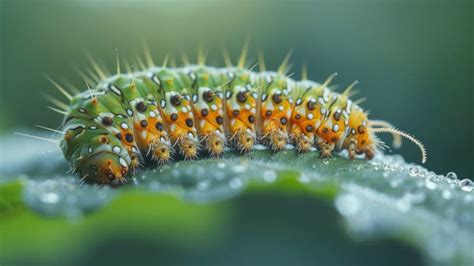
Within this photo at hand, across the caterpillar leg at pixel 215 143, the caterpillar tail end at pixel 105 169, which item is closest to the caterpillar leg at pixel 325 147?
the caterpillar leg at pixel 215 143

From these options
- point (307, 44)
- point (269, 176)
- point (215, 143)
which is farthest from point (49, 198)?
point (307, 44)

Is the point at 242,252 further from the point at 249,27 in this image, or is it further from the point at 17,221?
the point at 249,27

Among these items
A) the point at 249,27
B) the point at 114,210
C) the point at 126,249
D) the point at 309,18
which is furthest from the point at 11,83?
the point at 114,210

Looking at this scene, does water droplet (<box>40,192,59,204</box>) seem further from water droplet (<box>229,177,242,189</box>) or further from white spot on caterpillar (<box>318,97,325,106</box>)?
white spot on caterpillar (<box>318,97,325,106</box>)

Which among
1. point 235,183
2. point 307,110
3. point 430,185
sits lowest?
point 307,110

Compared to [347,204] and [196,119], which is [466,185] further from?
[196,119]

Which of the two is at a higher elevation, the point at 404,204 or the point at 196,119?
the point at 404,204

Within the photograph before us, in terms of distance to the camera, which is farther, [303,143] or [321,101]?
[321,101]

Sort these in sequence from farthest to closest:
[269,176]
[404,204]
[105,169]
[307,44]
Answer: [307,44] → [105,169] → [404,204] → [269,176]
